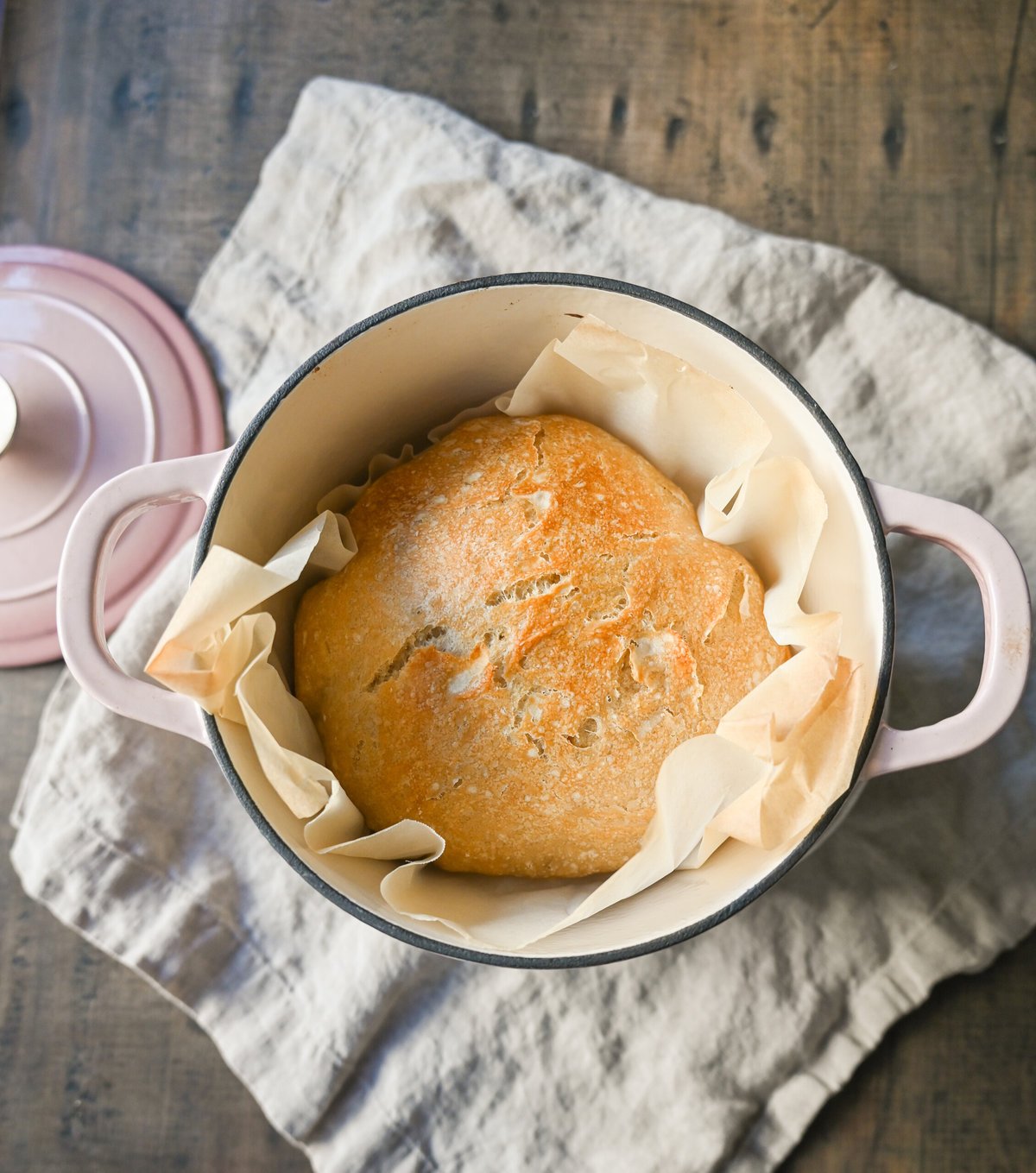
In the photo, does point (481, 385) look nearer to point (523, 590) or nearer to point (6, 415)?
point (523, 590)

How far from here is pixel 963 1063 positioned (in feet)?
3.17

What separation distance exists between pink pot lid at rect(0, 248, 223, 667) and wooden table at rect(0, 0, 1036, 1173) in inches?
2.0

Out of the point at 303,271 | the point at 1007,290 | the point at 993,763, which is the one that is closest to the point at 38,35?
the point at 303,271

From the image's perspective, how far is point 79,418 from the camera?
1.00 meters

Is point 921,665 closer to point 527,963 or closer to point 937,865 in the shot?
point 937,865

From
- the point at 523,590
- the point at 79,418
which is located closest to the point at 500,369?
the point at 523,590

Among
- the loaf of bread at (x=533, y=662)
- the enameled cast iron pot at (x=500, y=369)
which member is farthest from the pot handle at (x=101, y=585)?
the loaf of bread at (x=533, y=662)

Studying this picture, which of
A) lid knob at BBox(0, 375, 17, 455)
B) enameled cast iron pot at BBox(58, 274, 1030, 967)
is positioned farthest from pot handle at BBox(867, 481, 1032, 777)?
lid knob at BBox(0, 375, 17, 455)

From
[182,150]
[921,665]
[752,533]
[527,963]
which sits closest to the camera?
[527,963]

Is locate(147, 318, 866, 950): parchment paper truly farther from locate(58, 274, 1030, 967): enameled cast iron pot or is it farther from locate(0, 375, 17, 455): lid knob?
locate(0, 375, 17, 455): lid knob

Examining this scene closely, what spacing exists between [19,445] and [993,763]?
0.95 meters

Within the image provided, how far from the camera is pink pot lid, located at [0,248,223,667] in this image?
3.22 feet

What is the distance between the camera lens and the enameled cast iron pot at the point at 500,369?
2.08 ft

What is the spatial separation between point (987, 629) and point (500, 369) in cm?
39
